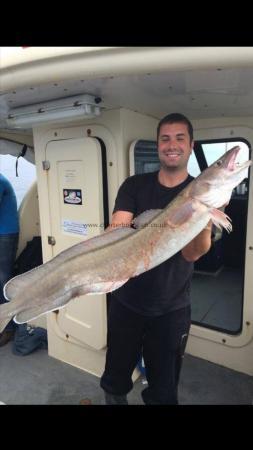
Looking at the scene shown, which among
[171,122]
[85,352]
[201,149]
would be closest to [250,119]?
[201,149]

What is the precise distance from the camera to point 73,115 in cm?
256

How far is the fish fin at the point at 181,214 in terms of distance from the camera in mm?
1586

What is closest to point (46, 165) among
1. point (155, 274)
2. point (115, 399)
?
point (155, 274)

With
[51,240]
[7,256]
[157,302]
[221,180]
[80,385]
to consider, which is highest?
[221,180]

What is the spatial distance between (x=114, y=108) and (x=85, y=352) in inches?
100

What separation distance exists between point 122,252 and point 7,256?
3134mm

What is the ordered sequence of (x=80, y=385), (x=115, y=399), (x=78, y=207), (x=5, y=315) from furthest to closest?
(x=80, y=385), (x=78, y=207), (x=115, y=399), (x=5, y=315)

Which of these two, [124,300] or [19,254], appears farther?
[19,254]

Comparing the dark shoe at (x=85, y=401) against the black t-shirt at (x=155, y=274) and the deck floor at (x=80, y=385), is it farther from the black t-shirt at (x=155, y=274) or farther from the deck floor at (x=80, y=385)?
the black t-shirt at (x=155, y=274)

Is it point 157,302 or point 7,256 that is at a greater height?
point 157,302

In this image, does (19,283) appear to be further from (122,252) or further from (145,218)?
(145,218)

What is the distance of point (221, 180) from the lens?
1.55 meters

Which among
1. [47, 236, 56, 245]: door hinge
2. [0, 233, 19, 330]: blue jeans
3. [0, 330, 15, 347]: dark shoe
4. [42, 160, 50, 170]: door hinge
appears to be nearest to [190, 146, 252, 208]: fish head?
[42, 160, 50, 170]: door hinge

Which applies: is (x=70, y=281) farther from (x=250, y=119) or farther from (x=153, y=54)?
(x=250, y=119)
